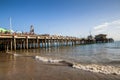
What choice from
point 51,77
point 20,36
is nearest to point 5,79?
point 51,77

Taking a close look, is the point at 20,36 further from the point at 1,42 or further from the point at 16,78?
the point at 16,78

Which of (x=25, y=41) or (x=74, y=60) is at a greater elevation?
(x=25, y=41)

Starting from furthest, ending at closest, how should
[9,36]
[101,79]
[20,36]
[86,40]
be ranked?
[86,40], [20,36], [9,36], [101,79]

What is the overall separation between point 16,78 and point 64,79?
2540 millimetres

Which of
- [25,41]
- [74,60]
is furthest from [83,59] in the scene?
[25,41]

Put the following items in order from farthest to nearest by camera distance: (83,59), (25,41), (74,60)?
(25,41) < (83,59) < (74,60)

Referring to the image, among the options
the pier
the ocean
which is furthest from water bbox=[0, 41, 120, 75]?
the pier

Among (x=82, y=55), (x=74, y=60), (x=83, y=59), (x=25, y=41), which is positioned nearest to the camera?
(x=74, y=60)

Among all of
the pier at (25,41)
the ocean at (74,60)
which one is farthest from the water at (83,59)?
the pier at (25,41)

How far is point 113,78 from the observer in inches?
364

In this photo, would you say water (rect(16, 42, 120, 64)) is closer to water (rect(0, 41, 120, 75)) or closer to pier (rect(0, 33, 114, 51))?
water (rect(0, 41, 120, 75))

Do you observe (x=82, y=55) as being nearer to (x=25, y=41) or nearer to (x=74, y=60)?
(x=74, y=60)

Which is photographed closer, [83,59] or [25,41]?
[83,59]

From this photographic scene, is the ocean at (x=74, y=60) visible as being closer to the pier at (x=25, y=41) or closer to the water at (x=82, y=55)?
the water at (x=82, y=55)
